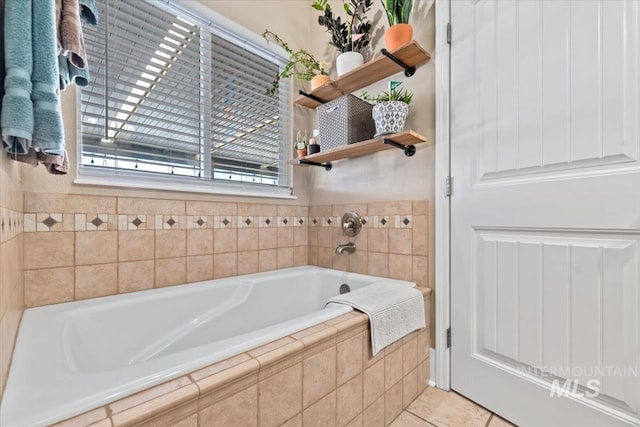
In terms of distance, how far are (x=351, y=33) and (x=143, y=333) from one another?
198 centimetres

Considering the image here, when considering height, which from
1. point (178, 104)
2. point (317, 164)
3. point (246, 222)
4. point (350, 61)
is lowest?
point (246, 222)

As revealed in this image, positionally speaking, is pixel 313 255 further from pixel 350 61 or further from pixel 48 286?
pixel 48 286

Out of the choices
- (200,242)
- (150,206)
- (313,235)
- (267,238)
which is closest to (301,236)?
(313,235)

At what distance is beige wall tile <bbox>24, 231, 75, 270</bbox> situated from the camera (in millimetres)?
1161

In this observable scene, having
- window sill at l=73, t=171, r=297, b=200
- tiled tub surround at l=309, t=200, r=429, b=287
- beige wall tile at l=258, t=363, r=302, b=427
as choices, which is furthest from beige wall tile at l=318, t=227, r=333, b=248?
beige wall tile at l=258, t=363, r=302, b=427

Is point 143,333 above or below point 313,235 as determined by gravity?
below

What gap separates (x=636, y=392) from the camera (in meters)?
0.94

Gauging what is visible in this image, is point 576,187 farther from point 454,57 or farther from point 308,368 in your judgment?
point 308,368

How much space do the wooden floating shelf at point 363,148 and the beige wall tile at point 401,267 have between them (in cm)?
63

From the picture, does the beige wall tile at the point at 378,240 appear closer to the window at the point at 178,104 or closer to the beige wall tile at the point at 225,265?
the window at the point at 178,104

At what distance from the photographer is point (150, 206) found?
4.79 ft

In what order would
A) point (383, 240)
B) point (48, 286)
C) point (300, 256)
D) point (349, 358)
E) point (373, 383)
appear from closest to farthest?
point (349, 358) → point (373, 383) → point (48, 286) → point (383, 240) → point (300, 256)

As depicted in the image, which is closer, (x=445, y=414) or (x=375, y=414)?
(x=375, y=414)

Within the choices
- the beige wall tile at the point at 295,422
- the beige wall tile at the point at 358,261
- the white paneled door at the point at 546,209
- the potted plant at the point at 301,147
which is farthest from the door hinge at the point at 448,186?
the beige wall tile at the point at 295,422
